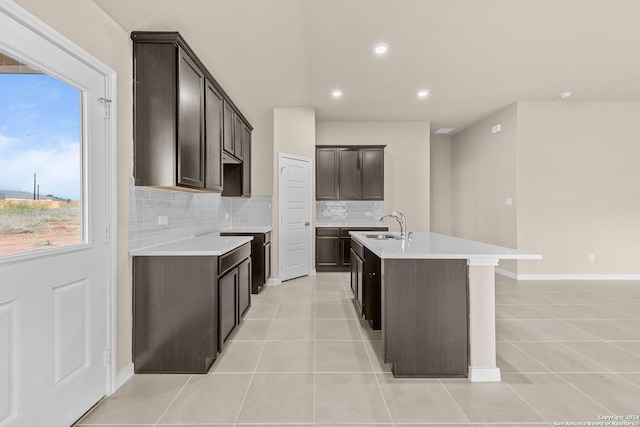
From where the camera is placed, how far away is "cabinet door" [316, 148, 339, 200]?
19.4 ft

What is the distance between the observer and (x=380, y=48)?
3.40 meters

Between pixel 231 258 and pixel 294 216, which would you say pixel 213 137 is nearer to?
pixel 231 258

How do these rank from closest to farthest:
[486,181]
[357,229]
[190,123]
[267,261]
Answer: [190,123]
[267,261]
[357,229]
[486,181]

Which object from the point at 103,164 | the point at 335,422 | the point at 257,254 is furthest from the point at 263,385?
the point at 257,254

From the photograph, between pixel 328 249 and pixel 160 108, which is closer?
pixel 160 108

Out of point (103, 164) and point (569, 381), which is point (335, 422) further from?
point (103, 164)

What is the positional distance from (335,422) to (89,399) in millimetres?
1507

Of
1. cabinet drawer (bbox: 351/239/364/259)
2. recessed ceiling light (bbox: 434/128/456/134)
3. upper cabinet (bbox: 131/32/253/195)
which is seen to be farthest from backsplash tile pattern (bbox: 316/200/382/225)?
upper cabinet (bbox: 131/32/253/195)

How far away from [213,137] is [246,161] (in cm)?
170

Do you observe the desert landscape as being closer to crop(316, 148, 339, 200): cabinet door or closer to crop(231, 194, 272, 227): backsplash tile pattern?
crop(231, 194, 272, 227): backsplash tile pattern

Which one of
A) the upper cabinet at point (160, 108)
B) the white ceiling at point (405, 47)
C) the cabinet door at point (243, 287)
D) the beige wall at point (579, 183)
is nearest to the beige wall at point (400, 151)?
the white ceiling at point (405, 47)

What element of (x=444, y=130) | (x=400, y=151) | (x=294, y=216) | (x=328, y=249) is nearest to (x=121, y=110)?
(x=294, y=216)

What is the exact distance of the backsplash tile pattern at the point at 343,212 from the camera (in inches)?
245

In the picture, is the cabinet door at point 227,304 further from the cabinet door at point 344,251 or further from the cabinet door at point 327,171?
the cabinet door at point 327,171
